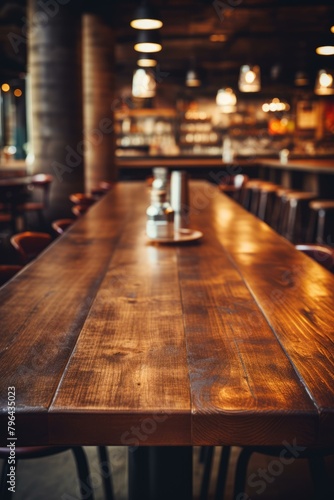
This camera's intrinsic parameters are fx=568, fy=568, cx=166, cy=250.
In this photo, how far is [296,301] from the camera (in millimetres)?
1554

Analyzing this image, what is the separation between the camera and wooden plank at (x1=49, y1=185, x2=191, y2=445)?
0.91 metres

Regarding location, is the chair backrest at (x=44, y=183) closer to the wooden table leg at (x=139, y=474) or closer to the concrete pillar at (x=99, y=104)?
the concrete pillar at (x=99, y=104)

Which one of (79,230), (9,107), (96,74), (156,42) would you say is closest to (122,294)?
(79,230)

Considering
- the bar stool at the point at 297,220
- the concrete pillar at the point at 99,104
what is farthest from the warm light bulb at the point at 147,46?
the concrete pillar at the point at 99,104

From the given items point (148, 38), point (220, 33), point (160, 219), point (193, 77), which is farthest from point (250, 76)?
point (160, 219)

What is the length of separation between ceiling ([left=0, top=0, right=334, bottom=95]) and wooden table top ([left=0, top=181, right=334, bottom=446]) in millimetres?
4980

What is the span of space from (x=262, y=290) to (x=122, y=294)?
41 centimetres

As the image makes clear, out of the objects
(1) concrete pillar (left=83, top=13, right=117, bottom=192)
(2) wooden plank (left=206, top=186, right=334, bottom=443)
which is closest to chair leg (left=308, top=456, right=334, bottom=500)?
(2) wooden plank (left=206, top=186, right=334, bottom=443)

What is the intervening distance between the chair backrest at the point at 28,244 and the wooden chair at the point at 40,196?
4048 mm

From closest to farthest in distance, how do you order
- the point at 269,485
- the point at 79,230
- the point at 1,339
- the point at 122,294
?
1. the point at 1,339
2. the point at 122,294
3. the point at 269,485
4. the point at 79,230

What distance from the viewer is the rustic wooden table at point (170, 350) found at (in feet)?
2.98

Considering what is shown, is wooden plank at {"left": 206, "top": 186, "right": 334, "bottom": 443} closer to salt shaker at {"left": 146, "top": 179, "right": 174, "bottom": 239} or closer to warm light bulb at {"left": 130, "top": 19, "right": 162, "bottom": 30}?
salt shaker at {"left": 146, "top": 179, "right": 174, "bottom": 239}

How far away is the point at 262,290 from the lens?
5.46 ft

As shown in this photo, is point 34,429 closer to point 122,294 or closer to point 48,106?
point 122,294
